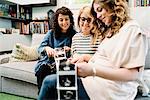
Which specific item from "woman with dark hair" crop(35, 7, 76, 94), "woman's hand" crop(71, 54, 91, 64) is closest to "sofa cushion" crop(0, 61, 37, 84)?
"woman with dark hair" crop(35, 7, 76, 94)

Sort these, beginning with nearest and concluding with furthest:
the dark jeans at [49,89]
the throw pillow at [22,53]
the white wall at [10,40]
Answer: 1. the dark jeans at [49,89]
2. the throw pillow at [22,53]
3. the white wall at [10,40]

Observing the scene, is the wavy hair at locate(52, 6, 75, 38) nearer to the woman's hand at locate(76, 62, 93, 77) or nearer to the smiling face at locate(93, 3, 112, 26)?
the smiling face at locate(93, 3, 112, 26)

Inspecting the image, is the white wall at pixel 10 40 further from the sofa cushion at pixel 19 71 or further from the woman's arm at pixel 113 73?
the woman's arm at pixel 113 73

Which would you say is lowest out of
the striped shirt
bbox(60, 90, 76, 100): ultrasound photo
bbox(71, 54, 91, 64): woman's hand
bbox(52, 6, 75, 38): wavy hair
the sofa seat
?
the sofa seat

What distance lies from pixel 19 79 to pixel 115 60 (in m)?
1.77

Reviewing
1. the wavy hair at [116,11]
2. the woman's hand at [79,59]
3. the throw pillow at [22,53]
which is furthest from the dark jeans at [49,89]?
the throw pillow at [22,53]

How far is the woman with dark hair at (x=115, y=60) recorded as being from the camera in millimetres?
1180

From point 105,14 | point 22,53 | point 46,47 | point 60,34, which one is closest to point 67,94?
point 105,14

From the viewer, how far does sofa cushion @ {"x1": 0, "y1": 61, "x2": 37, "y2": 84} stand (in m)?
2.69

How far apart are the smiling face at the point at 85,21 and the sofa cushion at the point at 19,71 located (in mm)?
841

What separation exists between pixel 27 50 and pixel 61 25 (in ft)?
2.88

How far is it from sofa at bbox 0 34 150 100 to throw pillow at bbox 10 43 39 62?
9 cm

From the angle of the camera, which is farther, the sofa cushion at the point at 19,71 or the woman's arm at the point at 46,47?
the sofa cushion at the point at 19,71

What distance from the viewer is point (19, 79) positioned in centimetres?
281
